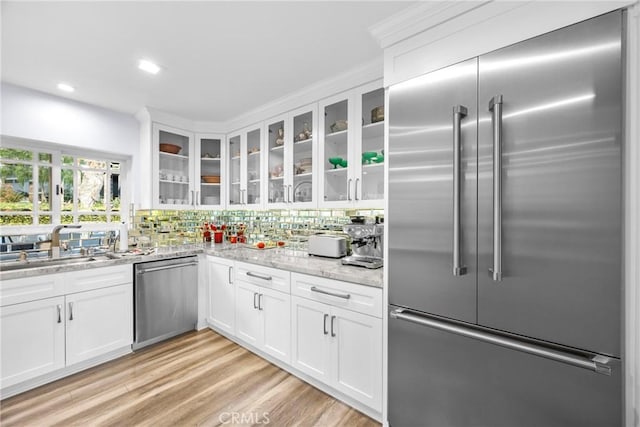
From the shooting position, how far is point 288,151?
3.00 metres

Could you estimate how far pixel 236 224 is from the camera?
157 inches

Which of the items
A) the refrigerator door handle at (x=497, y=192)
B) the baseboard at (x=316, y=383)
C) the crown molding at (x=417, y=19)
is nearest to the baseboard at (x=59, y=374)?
the baseboard at (x=316, y=383)

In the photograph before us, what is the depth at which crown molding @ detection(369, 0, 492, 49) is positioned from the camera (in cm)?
148

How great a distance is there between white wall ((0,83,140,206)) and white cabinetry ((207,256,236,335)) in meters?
1.36

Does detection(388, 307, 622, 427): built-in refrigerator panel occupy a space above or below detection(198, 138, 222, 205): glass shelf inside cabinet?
below

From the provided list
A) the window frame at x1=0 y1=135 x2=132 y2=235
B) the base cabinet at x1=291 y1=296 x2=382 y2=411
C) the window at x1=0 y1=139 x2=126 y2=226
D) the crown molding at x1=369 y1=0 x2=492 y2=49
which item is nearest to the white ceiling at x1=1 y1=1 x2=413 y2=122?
the crown molding at x1=369 y1=0 x2=492 y2=49

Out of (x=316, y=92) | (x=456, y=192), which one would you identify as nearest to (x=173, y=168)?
(x=316, y=92)

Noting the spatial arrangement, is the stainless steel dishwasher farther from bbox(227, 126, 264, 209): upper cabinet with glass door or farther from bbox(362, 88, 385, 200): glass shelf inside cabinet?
bbox(362, 88, 385, 200): glass shelf inside cabinet

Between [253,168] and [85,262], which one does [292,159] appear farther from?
[85,262]

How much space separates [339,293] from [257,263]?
926 mm

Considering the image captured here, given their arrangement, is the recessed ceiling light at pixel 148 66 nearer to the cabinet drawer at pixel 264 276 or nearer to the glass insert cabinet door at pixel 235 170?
the glass insert cabinet door at pixel 235 170

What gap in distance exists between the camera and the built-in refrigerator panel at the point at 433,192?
4.80 ft

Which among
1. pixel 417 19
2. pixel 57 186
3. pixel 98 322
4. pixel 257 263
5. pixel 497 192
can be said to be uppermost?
pixel 417 19

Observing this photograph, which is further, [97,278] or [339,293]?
[97,278]
